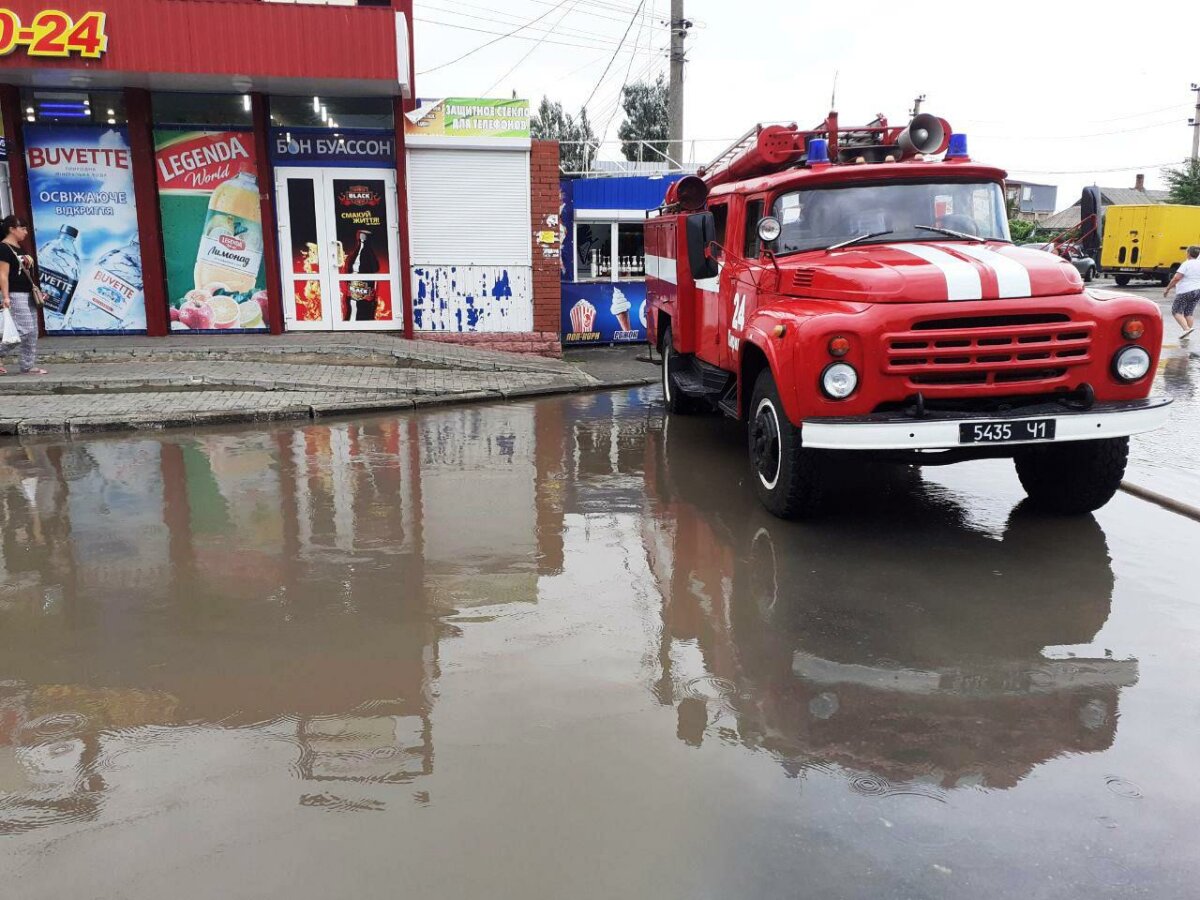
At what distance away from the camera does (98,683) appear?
3.83 meters

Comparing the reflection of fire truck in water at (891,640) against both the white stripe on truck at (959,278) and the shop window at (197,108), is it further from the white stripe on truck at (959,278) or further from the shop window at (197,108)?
the shop window at (197,108)

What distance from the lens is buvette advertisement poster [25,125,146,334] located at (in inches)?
487

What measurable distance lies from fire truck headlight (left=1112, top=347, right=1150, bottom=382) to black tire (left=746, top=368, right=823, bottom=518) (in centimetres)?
168

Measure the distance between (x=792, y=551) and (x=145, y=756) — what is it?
3464 millimetres

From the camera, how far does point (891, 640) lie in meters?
4.22

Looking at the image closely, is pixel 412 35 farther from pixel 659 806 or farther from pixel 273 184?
pixel 659 806

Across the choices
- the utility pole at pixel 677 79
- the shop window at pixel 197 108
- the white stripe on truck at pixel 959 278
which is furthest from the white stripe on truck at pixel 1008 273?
the utility pole at pixel 677 79

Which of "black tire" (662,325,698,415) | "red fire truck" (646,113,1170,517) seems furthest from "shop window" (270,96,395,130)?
"red fire truck" (646,113,1170,517)

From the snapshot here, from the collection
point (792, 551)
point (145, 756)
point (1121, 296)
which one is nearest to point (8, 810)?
point (145, 756)

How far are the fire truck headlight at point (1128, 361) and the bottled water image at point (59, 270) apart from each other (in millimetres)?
12385

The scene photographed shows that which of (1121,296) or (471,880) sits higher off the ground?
(1121,296)

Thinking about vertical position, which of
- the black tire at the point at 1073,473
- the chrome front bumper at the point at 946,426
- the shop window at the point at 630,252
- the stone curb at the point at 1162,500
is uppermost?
the shop window at the point at 630,252

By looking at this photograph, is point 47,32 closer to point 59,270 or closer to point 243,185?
point 243,185

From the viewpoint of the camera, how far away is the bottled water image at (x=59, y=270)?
12523mm
